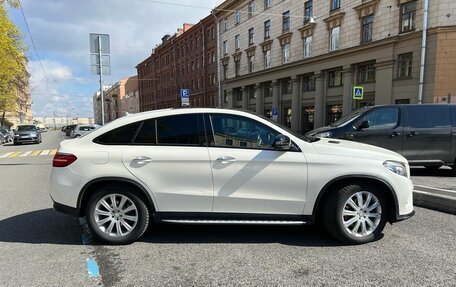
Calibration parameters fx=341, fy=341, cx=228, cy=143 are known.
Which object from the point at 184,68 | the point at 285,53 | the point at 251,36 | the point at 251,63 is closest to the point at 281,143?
the point at 285,53

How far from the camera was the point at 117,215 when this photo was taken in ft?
14.0

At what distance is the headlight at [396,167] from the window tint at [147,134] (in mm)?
2878

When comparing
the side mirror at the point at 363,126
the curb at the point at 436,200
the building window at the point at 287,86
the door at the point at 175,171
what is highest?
the building window at the point at 287,86

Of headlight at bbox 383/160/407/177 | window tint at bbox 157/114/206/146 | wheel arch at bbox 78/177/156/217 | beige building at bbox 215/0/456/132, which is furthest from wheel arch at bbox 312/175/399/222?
beige building at bbox 215/0/456/132

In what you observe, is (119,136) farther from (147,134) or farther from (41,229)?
(41,229)

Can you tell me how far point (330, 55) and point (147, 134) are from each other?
26242 mm

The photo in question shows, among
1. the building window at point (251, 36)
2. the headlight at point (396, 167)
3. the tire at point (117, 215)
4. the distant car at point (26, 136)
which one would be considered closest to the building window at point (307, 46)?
the building window at point (251, 36)

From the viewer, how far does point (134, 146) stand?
4.24m

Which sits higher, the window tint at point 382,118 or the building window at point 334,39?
the building window at point 334,39

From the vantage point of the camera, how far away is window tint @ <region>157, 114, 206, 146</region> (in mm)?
4258

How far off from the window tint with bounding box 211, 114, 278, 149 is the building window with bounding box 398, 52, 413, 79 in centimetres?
2131

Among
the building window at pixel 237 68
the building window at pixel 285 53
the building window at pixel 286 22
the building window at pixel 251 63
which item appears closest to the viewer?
the building window at pixel 286 22

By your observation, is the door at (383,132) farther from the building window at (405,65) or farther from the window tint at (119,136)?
the building window at (405,65)

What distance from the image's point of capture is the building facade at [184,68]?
51.4 m
